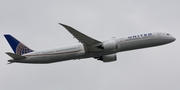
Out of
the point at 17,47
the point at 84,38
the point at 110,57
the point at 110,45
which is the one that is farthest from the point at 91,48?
the point at 17,47

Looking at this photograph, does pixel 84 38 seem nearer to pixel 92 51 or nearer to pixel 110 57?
pixel 92 51

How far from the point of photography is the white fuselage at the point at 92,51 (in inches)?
2180

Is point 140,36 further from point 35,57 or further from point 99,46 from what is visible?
point 35,57

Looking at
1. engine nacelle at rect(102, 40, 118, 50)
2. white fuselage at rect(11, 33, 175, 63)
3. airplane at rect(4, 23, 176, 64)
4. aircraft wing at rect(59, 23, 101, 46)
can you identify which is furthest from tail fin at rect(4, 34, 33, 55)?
engine nacelle at rect(102, 40, 118, 50)

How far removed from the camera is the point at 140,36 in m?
56.1

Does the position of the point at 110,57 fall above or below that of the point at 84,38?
below

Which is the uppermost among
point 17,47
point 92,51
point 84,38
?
point 84,38

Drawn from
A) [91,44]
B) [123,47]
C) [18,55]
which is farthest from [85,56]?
[18,55]

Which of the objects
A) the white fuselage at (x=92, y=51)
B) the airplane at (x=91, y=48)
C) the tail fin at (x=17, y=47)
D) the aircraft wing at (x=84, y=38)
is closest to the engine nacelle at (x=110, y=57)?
the airplane at (x=91, y=48)

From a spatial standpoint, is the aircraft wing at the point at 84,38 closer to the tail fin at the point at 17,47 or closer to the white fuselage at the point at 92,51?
the white fuselage at the point at 92,51

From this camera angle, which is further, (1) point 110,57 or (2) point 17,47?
(1) point 110,57

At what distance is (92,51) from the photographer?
55562 millimetres

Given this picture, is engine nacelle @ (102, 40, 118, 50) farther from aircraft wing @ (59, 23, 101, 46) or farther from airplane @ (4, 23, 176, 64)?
aircraft wing @ (59, 23, 101, 46)

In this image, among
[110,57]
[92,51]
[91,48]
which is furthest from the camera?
[110,57]
